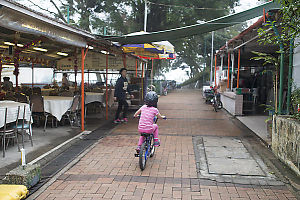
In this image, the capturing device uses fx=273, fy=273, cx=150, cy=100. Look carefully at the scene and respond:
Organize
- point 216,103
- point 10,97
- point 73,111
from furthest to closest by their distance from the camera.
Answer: point 216,103 → point 73,111 → point 10,97

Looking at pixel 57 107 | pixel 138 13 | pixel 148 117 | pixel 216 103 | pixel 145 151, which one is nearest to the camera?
pixel 145 151

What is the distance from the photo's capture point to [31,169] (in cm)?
405

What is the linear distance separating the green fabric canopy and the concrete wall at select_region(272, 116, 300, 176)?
2.55 m

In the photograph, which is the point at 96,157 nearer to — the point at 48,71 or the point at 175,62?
the point at 48,71

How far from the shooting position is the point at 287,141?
4914 mm

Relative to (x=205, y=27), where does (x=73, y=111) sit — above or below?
below

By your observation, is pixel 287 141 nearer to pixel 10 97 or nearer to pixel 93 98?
pixel 10 97

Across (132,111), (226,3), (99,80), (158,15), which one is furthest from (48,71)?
(226,3)

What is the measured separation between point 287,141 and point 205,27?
12.6 feet

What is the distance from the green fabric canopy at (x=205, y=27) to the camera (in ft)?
21.0

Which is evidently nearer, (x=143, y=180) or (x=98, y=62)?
(x=143, y=180)

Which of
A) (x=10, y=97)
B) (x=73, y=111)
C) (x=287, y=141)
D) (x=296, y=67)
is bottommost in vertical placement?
(x=287, y=141)

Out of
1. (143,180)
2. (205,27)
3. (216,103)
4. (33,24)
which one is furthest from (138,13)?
(143,180)

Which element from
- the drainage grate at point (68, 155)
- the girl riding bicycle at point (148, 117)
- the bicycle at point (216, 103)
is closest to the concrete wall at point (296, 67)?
the girl riding bicycle at point (148, 117)
